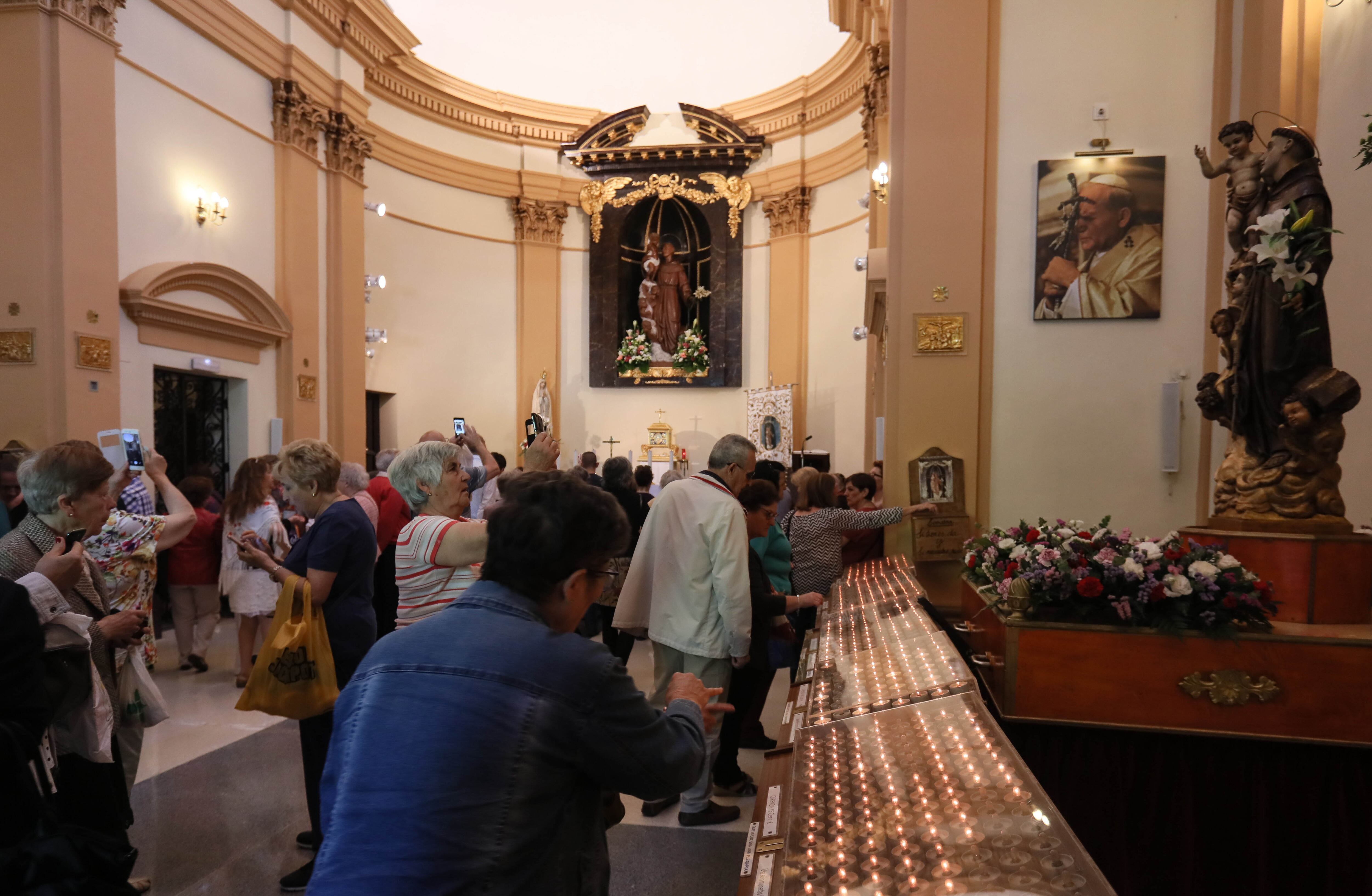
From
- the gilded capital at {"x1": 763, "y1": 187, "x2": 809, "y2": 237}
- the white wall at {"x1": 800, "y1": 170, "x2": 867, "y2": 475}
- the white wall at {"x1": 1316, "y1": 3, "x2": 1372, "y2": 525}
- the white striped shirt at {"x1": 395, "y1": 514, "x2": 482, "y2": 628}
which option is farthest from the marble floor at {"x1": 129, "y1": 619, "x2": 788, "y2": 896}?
the gilded capital at {"x1": 763, "y1": 187, "x2": 809, "y2": 237}

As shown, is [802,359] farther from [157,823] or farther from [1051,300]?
[157,823]

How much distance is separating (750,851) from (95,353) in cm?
839

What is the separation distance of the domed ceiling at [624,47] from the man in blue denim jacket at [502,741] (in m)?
15.9

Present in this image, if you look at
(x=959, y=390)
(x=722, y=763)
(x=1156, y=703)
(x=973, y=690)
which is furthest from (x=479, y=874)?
(x=959, y=390)

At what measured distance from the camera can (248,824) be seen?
11.9ft

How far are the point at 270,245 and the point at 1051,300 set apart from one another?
927 centimetres

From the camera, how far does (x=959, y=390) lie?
6.20m

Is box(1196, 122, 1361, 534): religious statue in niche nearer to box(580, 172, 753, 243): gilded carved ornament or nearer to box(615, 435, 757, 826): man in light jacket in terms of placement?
box(615, 435, 757, 826): man in light jacket

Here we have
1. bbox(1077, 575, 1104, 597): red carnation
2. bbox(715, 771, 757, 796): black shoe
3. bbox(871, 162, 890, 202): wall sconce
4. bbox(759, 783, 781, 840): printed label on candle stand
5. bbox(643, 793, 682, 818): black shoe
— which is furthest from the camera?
bbox(871, 162, 890, 202): wall sconce

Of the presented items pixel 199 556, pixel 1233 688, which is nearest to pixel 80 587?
pixel 1233 688

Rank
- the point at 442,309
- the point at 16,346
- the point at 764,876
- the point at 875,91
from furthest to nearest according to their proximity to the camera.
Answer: the point at 442,309 → the point at 875,91 → the point at 16,346 → the point at 764,876

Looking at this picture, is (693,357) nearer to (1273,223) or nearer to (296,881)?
(1273,223)

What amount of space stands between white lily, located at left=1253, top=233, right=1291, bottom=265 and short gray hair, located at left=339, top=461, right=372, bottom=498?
183 inches

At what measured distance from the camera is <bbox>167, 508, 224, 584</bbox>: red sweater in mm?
6086
